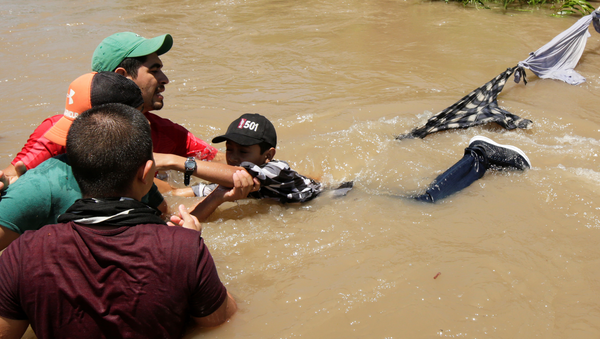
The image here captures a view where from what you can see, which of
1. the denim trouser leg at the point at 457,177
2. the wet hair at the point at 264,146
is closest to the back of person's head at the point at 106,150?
the wet hair at the point at 264,146

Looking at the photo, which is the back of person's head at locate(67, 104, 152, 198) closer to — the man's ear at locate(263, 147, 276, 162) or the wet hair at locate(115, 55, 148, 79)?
the wet hair at locate(115, 55, 148, 79)

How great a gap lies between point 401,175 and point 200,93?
3036 mm

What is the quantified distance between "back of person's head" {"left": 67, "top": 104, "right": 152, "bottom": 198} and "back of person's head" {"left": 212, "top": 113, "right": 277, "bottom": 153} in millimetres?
1377

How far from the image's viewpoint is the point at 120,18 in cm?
920

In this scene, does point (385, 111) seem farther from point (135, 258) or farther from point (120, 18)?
point (120, 18)

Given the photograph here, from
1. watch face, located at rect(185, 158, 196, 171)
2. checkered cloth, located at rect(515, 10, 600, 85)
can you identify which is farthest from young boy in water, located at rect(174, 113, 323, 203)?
checkered cloth, located at rect(515, 10, 600, 85)

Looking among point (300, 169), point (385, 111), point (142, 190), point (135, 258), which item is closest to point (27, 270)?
point (135, 258)

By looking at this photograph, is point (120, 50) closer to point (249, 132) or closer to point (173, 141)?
point (173, 141)

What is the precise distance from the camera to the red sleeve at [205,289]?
66.4 inches

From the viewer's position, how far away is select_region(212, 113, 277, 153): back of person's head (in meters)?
3.06

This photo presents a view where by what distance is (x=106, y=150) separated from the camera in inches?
63.1

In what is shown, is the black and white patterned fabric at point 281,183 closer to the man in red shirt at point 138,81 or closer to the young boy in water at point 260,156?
the young boy in water at point 260,156

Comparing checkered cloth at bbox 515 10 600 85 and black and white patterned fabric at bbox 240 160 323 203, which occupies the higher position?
checkered cloth at bbox 515 10 600 85

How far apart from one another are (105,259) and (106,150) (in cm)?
40
